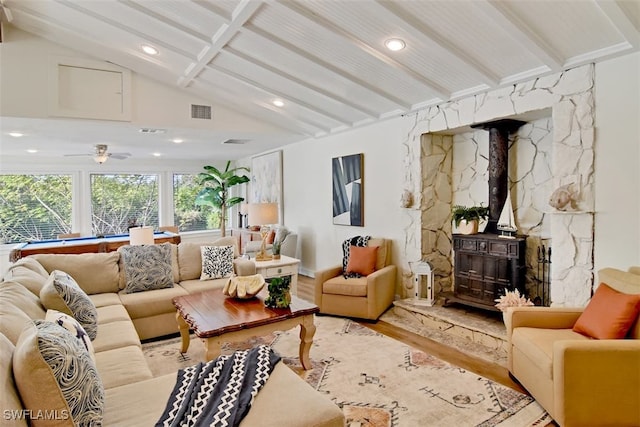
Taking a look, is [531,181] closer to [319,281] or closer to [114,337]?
[319,281]

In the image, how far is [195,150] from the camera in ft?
23.9

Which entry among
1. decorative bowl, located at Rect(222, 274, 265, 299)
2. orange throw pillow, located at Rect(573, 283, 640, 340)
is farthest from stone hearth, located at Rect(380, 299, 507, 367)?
decorative bowl, located at Rect(222, 274, 265, 299)

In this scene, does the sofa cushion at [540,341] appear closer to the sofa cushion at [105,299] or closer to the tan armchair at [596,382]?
the tan armchair at [596,382]

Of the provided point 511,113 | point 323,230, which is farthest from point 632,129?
point 323,230

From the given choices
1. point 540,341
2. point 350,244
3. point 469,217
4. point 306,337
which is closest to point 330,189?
point 350,244

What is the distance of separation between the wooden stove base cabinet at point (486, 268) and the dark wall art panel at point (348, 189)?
5.11 ft

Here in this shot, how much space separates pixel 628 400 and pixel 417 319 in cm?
214

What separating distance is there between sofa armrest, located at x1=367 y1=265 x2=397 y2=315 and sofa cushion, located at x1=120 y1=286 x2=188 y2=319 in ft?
6.69

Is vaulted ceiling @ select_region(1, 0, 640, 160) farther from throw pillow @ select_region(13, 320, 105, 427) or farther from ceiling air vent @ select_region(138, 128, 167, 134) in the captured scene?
throw pillow @ select_region(13, 320, 105, 427)

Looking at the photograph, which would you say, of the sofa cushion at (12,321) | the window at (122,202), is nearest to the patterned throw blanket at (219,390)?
the sofa cushion at (12,321)

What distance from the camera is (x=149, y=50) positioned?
13.3 ft

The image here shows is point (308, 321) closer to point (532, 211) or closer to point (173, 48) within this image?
point (532, 211)

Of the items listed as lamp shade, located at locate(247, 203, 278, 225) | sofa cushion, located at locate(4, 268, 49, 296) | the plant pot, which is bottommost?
sofa cushion, located at locate(4, 268, 49, 296)

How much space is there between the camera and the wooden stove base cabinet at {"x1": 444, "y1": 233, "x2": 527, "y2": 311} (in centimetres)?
362
